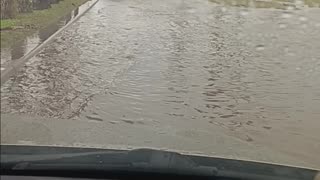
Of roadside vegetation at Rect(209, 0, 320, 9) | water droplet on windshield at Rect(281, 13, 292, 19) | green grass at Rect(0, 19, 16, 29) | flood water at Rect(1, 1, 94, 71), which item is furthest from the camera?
roadside vegetation at Rect(209, 0, 320, 9)

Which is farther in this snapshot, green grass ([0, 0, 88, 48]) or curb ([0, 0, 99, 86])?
green grass ([0, 0, 88, 48])

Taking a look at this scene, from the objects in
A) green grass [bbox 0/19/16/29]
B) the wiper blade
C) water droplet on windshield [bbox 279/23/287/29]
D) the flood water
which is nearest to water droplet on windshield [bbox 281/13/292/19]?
water droplet on windshield [bbox 279/23/287/29]

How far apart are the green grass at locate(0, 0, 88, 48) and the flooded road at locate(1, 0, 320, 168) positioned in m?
0.76

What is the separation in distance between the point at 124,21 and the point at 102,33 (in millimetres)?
3517

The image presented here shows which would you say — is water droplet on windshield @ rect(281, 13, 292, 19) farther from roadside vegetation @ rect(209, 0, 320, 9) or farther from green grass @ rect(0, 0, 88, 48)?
green grass @ rect(0, 0, 88, 48)

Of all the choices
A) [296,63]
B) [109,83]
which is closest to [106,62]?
[109,83]

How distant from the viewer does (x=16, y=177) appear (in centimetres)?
352

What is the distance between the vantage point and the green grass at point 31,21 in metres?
15.4

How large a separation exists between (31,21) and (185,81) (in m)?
7.87

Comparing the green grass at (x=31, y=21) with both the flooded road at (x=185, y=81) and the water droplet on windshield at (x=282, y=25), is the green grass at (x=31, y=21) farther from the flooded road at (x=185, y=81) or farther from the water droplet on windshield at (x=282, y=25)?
the water droplet on windshield at (x=282, y=25)

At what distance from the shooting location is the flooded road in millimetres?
8836

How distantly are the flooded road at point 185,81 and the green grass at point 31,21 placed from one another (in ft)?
2.48

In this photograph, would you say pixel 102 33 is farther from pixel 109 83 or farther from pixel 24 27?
pixel 109 83

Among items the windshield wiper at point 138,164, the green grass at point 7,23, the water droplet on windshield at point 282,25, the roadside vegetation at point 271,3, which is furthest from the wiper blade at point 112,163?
the roadside vegetation at point 271,3
